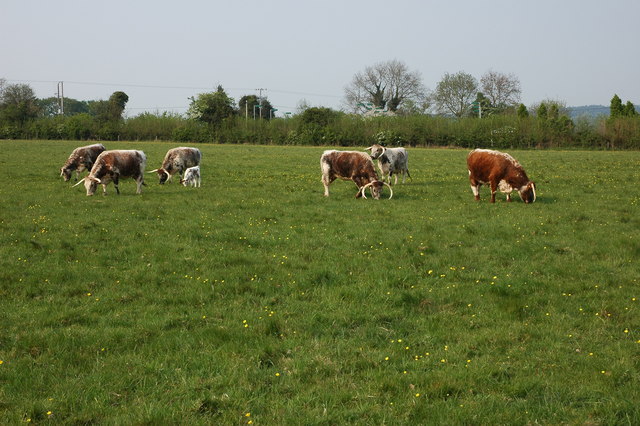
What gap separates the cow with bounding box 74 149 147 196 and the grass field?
12.6ft

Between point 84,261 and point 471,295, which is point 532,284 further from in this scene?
point 84,261

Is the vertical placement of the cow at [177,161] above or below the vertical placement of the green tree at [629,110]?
below

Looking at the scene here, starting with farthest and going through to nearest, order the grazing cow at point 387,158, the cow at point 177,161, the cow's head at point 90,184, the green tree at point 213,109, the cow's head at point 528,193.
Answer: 1. the green tree at point 213,109
2. the cow at point 177,161
3. the grazing cow at point 387,158
4. the cow's head at point 90,184
5. the cow's head at point 528,193

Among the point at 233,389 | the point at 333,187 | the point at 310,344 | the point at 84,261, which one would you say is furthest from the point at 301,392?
the point at 333,187

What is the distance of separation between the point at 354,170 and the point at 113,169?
819 cm

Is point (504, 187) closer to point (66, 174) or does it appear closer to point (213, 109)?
point (66, 174)

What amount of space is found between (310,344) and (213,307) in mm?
1884

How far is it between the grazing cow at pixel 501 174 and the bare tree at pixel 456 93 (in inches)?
3207

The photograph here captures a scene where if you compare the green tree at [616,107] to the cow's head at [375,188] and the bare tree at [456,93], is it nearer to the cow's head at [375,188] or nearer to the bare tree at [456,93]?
the bare tree at [456,93]

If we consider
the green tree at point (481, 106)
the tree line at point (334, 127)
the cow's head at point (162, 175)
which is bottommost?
the cow's head at point (162, 175)

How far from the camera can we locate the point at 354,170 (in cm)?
1892

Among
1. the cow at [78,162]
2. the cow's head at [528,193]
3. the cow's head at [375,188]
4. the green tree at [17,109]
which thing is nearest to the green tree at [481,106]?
the green tree at [17,109]

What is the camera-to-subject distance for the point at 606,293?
8.39 metres

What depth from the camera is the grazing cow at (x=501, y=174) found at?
56.7ft
